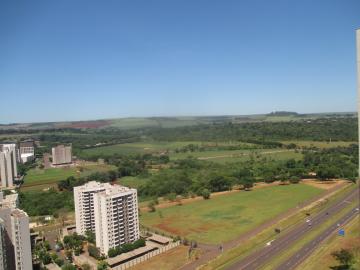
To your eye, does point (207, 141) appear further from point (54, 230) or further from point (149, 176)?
point (54, 230)

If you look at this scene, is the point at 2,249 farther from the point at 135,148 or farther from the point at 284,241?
the point at 135,148

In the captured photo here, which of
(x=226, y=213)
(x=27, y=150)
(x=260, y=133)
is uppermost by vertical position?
(x=260, y=133)

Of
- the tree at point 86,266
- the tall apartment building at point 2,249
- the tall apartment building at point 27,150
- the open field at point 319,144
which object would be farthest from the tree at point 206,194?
the tall apartment building at point 27,150

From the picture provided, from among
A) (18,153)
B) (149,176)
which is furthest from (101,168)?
(18,153)

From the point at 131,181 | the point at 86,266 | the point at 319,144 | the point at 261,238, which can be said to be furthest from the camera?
the point at 319,144

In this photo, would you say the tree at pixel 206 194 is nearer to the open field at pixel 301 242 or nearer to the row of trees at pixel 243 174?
the row of trees at pixel 243 174

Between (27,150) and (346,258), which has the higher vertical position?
(27,150)

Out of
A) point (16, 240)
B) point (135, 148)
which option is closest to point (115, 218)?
point (16, 240)
